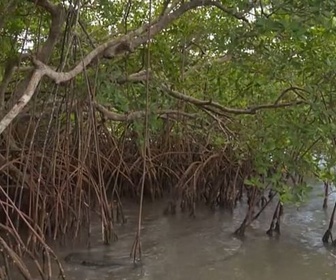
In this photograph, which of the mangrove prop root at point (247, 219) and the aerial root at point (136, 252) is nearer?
the aerial root at point (136, 252)

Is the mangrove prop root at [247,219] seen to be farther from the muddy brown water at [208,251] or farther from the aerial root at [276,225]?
the aerial root at [276,225]

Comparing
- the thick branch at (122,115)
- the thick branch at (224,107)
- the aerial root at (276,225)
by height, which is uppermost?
the thick branch at (224,107)

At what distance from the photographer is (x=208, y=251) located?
4621 millimetres

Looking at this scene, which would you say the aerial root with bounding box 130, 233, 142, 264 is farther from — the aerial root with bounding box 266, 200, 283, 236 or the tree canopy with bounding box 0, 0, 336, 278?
the aerial root with bounding box 266, 200, 283, 236

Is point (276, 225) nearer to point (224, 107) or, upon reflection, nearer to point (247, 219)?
point (247, 219)

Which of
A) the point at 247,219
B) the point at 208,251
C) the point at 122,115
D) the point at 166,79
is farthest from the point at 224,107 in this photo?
the point at 208,251

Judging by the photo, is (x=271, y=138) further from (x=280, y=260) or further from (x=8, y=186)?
(x=8, y=186)

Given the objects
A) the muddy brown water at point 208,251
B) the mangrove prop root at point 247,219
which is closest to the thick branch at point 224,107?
the mangrove prop root at point 247,219

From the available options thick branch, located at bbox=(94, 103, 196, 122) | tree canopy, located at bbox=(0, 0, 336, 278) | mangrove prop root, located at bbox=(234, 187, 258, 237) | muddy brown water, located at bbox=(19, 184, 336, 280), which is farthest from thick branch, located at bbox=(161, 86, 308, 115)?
muddy brown water, located at bbox=(19, 184, 336, 280)

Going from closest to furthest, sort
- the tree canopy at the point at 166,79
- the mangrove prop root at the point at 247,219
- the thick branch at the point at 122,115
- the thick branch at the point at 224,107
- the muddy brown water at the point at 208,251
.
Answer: the tree canopy at the point at 166,79, the muddy brown water at the point at 208,251, the thick branch at the point at 224,107, the thick branch at the point at 122,115, the mangrove prop root at the point at 247,219

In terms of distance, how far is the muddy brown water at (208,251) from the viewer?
4102mm

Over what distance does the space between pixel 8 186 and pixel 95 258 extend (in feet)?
2.29

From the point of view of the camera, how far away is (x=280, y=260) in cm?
452

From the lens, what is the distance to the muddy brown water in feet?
13.5
